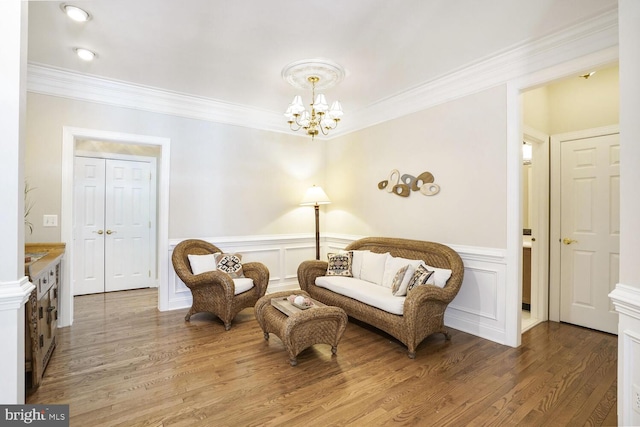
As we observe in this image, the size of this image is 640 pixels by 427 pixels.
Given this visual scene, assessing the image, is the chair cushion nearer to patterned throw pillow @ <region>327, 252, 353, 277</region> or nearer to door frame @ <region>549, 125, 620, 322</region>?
patterned throw pillow @ <region>327, 252, 353, 277</region>

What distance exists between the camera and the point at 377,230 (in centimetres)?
439

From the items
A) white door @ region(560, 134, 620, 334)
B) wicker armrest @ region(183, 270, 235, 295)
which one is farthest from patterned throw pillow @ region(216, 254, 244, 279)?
white door @ region(560, 134, 620, 334)

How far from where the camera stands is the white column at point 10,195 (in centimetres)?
148

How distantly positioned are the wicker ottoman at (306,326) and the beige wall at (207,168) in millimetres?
1983

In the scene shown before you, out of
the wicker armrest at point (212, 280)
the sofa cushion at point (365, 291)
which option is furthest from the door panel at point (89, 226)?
the sofa cushion at point (365, 291)

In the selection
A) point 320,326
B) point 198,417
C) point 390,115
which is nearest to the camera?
point 198,417

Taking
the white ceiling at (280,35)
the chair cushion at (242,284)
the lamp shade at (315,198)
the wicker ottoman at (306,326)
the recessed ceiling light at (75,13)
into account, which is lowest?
the wicker ottoman at (306,326)

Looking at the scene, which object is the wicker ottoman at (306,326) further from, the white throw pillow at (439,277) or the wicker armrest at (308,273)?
the wicker armrest at (308,273)

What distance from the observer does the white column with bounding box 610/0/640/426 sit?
4.68 ft

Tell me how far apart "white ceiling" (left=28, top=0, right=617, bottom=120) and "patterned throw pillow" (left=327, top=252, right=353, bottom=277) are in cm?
209

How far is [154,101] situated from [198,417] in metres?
3.52

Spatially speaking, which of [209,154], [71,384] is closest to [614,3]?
[209,154]

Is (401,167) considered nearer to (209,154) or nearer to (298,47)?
(298,47)

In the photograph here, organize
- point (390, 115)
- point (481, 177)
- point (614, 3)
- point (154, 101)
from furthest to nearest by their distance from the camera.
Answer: point (390, 115) < point (154, 101) < point (481, 177) < point (614, 3)
